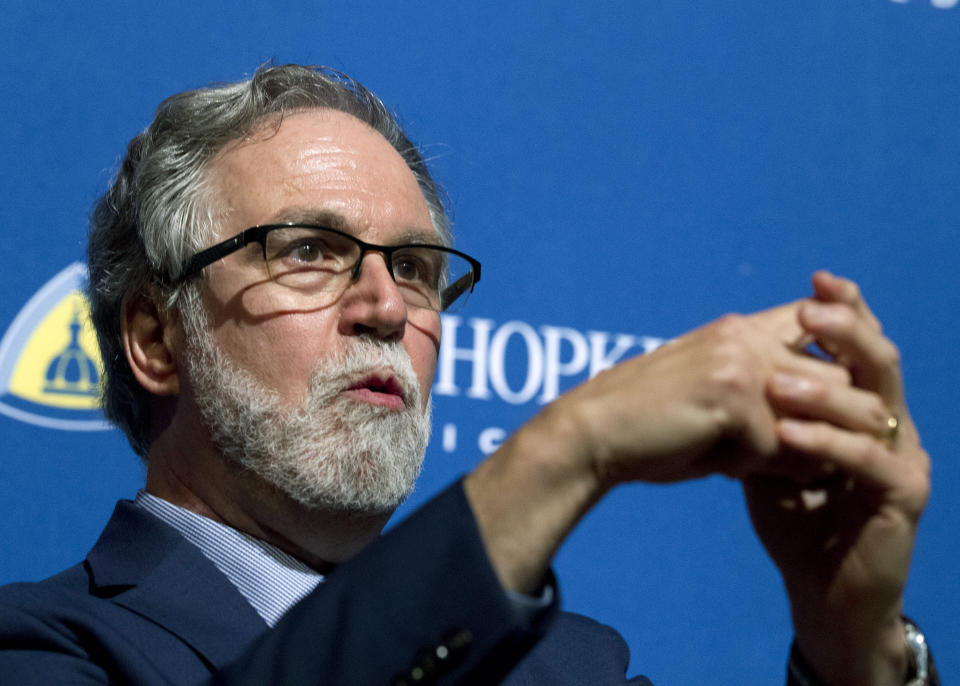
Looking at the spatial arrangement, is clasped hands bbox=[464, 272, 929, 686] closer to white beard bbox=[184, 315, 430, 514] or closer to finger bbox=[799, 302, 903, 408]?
finger bbox=[799, 302, 903, 408]

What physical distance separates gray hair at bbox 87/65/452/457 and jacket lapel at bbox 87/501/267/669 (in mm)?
351

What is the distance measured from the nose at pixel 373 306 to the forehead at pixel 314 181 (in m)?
0.08

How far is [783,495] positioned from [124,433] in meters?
1.23

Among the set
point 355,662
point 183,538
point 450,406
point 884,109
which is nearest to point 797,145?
point 884,109

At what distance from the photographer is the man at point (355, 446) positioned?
30.0 inches

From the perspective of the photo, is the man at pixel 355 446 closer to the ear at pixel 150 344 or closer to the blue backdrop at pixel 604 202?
the ear at pixel 150 344

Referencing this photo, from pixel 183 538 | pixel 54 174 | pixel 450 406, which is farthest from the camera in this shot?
pixel 450 406

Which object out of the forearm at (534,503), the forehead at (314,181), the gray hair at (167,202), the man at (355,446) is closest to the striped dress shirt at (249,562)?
the man at (355,446)

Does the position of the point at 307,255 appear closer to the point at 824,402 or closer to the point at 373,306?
the point at 373,306

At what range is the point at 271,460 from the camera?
134cm

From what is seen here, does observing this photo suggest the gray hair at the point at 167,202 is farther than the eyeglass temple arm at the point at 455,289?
No

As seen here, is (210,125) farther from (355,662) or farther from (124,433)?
(355,662)

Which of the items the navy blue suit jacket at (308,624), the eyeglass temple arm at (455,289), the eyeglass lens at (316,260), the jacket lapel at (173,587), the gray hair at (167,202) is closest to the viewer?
the navy blue suit jacket at (308,624)

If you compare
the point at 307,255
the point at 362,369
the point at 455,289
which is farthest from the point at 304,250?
the point at 455,289
